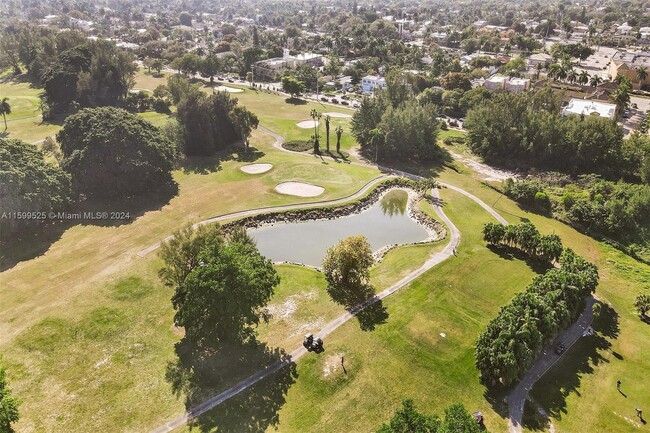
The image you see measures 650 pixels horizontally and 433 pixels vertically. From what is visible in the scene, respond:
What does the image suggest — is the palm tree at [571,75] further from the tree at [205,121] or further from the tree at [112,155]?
the tree at [112,155]

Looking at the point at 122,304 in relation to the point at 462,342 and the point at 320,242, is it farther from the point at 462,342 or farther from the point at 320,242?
the point at 462,342

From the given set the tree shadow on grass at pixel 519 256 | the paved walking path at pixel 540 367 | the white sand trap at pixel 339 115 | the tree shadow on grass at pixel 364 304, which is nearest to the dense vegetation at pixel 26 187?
the tree shadow on grass at pixel 364 304

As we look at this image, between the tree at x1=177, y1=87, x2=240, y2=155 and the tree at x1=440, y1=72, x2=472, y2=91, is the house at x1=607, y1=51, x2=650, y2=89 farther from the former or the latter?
the tree at x1=177, y1=87, x2=240, y2=155

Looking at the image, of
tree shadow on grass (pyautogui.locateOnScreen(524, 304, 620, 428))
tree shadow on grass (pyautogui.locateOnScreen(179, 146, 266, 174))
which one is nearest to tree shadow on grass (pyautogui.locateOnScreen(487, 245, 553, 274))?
tree shadow on grass (pyautogui.locateOnScreen(524, 304, 620, 428))

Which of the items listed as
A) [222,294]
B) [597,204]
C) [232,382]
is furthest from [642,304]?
[222,294]

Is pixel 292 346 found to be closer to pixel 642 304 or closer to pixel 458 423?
pixel 458 423

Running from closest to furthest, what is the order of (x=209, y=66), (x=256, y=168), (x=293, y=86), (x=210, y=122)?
(x=256, y=168) → (x=210, y=122) → (x=293, y=86) → (x=209, y=66)
